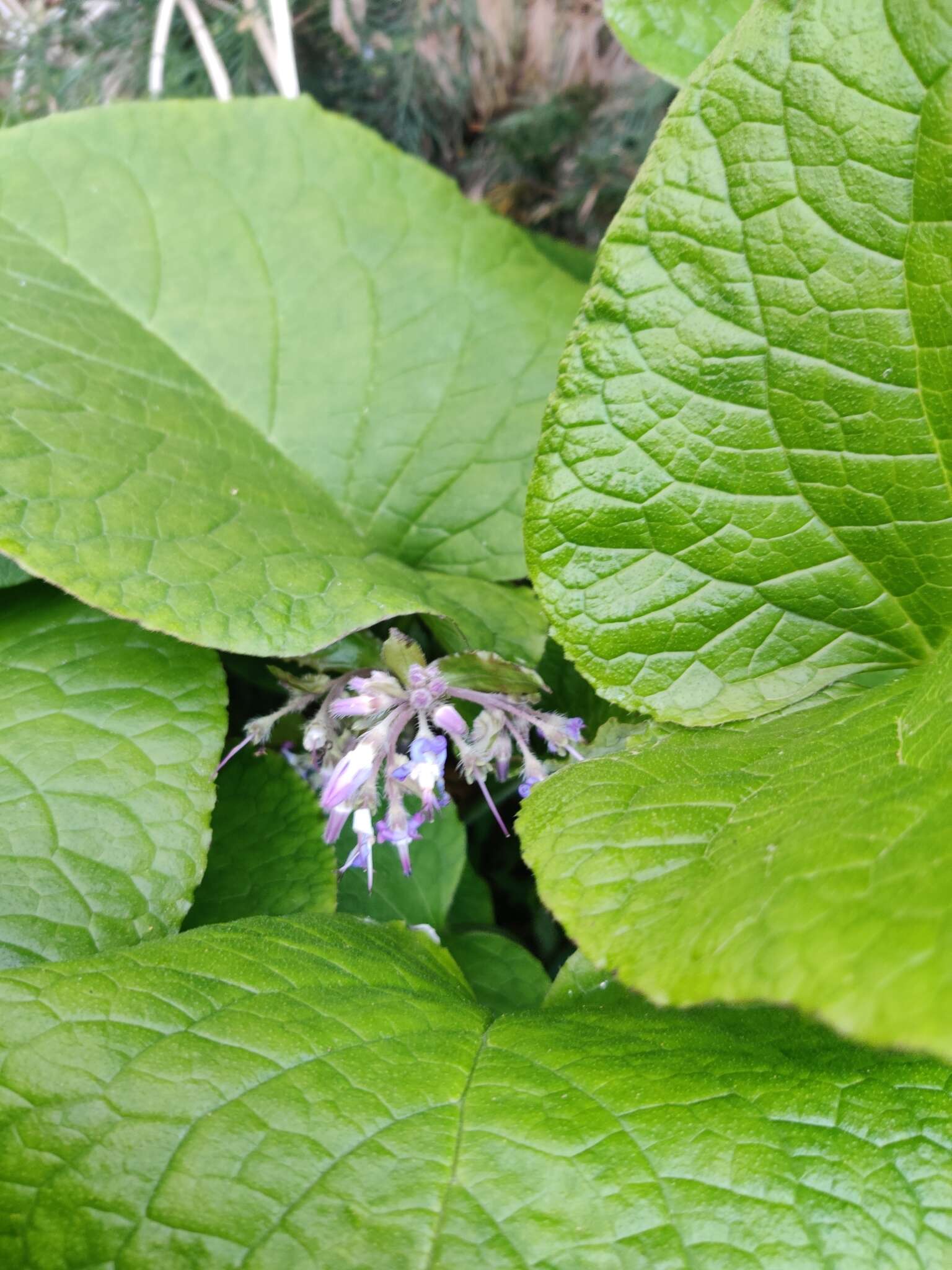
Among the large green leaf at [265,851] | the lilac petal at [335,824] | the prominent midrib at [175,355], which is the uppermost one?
the prominent midrib at [175,355]

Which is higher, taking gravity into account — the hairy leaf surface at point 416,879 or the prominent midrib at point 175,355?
the prominent midrib at point 175,355

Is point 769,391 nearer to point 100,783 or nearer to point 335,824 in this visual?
point 335,824

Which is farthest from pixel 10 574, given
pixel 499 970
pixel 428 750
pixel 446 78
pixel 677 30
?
pixel 446 78

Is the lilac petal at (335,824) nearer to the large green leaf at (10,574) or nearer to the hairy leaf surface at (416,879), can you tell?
the hairy leaf surface at (416,879)

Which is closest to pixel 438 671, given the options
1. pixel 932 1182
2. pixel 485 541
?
pixel 485 541

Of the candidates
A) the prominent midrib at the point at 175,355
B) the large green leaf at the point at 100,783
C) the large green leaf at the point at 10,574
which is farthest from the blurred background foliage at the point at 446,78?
the large green leaf at the point at 100,783

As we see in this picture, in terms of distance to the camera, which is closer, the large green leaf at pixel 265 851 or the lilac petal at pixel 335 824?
the lilac petal at pixel 335 824

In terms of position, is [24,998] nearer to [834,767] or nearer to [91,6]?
[834,767]
